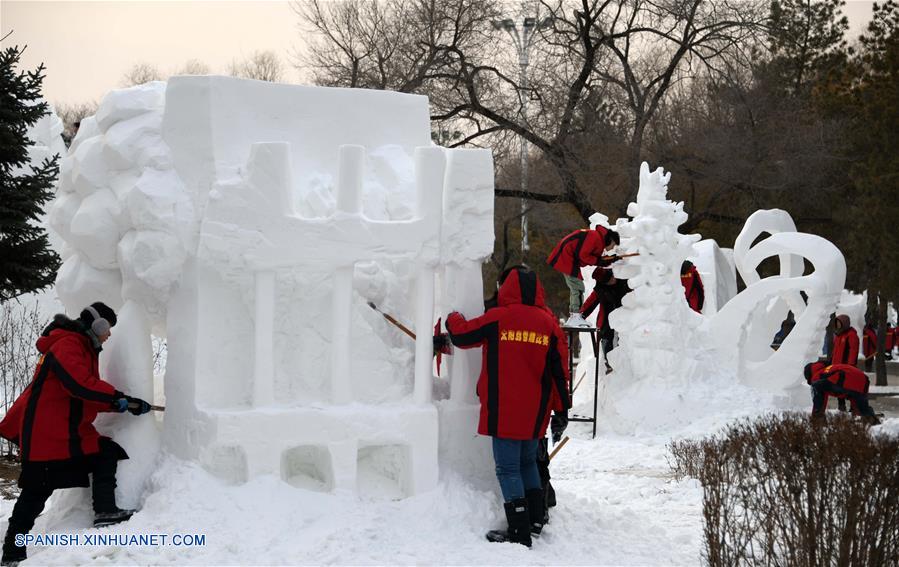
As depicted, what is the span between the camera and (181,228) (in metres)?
6.97

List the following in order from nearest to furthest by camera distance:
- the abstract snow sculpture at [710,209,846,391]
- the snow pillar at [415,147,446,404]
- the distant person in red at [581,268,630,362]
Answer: the snow pillar at [415,147,446,404], the distant person in red at [581,268,630,362], the abstract snow sculpture at [710,209,846,391]

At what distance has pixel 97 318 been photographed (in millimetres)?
6621

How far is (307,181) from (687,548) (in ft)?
12.1

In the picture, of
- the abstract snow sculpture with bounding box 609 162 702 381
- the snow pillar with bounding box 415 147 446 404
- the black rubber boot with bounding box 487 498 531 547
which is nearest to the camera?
the black rubber boot with bounding box 487 498 531 547

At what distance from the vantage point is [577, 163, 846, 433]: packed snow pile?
41.7 ft

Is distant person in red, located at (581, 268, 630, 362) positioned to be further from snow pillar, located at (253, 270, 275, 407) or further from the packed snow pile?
snow pillar, located at (253, 270, 275, 407)

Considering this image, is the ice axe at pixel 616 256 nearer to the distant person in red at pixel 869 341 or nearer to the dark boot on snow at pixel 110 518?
the dark boot on snow at pixel 110 518

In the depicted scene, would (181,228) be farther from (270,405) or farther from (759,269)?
(759,269)

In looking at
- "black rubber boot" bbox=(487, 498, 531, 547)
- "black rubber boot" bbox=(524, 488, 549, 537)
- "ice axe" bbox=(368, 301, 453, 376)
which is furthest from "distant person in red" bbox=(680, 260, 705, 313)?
"black rubber boot" bbox=(487, 498, 531, 547)

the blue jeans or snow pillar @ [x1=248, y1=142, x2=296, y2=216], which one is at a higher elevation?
snow pillar @ [x1=248, y1=142, x2=296, y2=216]

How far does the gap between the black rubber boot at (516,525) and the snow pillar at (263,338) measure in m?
1.76

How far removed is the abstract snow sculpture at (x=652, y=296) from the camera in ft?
42.0

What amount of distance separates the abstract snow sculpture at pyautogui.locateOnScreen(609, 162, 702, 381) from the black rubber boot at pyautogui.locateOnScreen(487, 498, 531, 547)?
6383mm

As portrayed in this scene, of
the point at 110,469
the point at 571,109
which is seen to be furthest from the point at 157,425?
the point at 571,109
